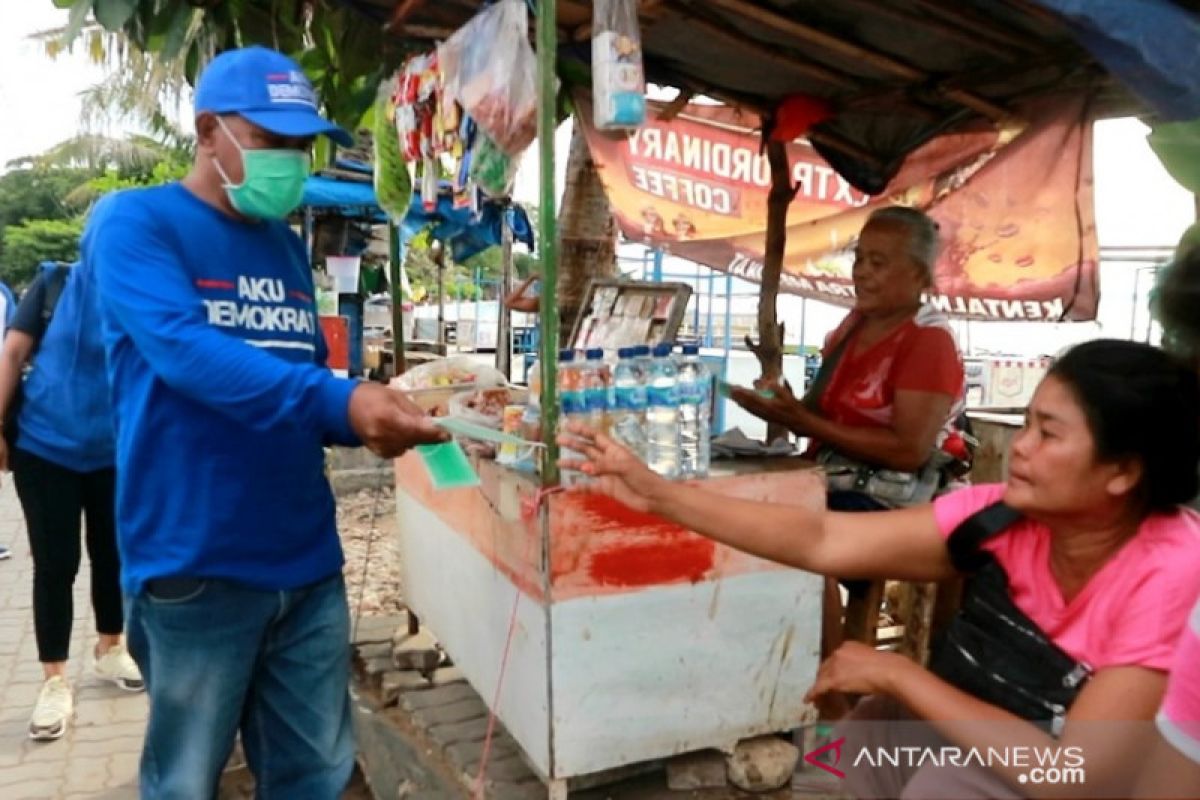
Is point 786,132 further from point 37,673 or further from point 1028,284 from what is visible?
point 37,673

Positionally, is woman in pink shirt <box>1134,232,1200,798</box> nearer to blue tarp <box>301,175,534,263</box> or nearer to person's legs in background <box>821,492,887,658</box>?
person's legs in background <box>821,492,887,658</box>

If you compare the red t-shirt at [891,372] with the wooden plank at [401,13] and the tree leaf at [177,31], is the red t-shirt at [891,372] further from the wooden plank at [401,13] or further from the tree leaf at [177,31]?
the tree leaf at [177,31]

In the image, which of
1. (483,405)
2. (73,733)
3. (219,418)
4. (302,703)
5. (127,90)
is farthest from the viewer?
(127,90)

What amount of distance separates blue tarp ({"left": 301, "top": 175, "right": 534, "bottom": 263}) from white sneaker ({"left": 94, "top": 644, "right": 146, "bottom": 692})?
6.95 ft

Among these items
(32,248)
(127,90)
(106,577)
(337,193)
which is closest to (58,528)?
(106,577)

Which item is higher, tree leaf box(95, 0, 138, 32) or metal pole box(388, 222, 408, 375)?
tree leaf box(95, 0, 138, 32)

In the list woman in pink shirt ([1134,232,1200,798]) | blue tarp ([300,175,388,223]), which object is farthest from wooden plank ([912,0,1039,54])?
blue tarp ([300,175,388,223])

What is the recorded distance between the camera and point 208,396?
5.79 ft

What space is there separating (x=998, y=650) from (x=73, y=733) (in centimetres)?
348

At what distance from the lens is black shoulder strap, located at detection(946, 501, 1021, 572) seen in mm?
1694

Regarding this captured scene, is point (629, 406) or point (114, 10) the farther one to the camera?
point (114, 10)

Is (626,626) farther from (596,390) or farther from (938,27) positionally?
(938,27)

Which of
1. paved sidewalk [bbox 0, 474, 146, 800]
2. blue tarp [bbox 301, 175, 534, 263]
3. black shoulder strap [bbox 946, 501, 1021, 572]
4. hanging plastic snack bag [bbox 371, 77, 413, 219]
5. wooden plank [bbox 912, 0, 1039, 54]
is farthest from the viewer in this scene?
blue tarp [bbox 301, 175, 534, 263]

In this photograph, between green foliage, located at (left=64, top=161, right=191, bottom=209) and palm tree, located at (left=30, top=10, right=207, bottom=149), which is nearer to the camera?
palm tree, located at (left=30, top=10, right=207, bottom=149)
